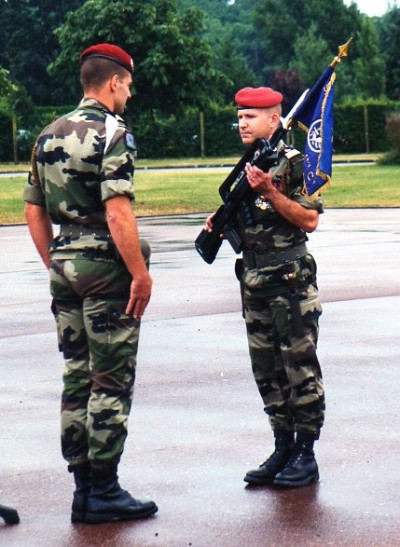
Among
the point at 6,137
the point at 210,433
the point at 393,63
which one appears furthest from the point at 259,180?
the point at 393,63

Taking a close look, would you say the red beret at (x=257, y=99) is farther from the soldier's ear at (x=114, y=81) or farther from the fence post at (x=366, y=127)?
the fence post at (x=366, y=127)

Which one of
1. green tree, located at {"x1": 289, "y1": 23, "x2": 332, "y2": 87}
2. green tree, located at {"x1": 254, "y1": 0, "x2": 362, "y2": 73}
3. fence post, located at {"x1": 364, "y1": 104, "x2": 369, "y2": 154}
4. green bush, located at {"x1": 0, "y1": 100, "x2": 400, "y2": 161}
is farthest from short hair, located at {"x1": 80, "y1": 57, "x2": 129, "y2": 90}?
green tree, located at {"x1": 254, "y1": 0, "x2": 362, "y2": 73}

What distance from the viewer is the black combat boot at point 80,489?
536 centimetres

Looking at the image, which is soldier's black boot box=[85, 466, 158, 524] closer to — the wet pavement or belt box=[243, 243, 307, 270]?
the wet pavement

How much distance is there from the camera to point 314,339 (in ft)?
19.3

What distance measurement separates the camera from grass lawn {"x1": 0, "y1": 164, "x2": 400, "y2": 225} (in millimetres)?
27094

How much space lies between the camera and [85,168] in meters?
5.27

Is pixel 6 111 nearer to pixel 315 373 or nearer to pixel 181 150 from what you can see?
pixel 181 150

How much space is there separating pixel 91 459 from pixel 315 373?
110cm

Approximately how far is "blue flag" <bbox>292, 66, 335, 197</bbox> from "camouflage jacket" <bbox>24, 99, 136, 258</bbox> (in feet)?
3.05

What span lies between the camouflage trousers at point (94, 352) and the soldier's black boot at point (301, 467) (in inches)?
32.1

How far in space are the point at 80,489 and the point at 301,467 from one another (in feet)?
3.29

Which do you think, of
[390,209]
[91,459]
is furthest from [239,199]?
[390,209]

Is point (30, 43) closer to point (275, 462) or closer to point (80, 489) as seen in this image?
point (275, 462)
